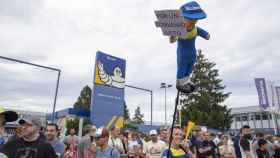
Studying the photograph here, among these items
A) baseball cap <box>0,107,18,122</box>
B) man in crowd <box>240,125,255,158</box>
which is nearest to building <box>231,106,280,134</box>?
man in crowd <box>240,125,255,158</box>

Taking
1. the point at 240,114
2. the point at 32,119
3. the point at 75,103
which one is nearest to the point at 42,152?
the point at 32,119

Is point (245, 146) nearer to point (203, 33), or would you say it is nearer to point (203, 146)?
point (203, 146)

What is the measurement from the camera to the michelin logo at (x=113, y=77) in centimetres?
1105

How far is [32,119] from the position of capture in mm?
3938

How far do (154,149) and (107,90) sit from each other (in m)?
3.44

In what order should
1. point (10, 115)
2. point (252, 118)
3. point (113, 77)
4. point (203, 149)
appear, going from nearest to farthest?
1. point (10, 115)
2. point (203, 149)
3. point (113, 77)
4. point (252, 118)

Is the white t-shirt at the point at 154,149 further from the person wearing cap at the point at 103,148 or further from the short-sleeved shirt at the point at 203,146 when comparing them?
the person wearing cap at the point at 103,148

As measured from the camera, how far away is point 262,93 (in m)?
20.2

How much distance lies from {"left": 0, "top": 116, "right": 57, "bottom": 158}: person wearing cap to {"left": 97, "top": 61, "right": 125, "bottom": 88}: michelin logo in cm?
729

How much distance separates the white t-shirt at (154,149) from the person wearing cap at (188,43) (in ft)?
15.7

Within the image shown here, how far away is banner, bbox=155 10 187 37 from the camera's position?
132 inches

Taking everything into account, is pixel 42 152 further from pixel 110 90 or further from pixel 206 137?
pixel 110 90

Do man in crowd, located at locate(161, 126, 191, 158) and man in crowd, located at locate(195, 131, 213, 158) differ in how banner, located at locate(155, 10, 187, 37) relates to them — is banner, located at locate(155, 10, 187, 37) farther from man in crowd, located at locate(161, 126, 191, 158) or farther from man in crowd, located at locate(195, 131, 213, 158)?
man in crowd, located at locate(195, 131, 213, 158)

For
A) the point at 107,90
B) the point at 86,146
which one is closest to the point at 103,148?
the point at 86,146
